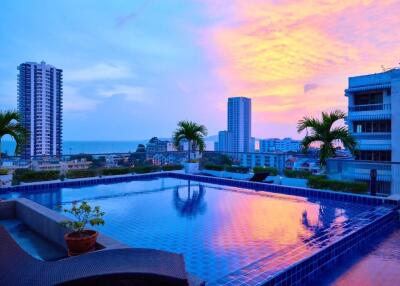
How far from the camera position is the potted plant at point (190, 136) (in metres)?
12.1

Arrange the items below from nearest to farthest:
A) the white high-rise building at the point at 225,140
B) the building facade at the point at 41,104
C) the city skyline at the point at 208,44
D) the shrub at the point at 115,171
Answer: the city skyline at the point at 208,44 → the shrub at the point at 115,171 → the building facade at the point at 41,104 → the white high-rise building at the point at 225,140

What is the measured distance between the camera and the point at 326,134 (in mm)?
8125

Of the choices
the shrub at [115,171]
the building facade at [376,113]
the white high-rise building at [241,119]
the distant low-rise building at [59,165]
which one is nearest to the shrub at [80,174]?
the distant low-rise building at [59,165]

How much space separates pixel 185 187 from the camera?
364 inches

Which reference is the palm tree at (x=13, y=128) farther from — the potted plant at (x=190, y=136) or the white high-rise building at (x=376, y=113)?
the white high-rise building at (x=376, y=113)

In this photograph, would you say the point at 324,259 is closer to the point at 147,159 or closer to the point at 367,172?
the point at 367,172

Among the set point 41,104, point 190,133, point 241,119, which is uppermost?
point 41,104

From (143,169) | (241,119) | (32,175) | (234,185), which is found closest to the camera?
(32,175)

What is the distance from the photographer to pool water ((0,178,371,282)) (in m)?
3.84

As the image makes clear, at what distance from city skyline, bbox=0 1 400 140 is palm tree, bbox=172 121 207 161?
1.41 feet

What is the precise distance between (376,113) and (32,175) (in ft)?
104

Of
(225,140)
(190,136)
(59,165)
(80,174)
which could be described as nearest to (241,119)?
(225,140)

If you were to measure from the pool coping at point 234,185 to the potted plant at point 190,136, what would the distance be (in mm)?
1087

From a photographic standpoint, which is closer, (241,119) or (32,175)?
(32,175)
